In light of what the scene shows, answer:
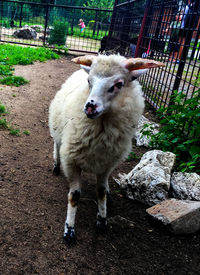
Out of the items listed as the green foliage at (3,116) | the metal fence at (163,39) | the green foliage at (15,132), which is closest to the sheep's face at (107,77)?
the metal fence at (163,39)

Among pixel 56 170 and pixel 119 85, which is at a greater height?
pixel 119 85

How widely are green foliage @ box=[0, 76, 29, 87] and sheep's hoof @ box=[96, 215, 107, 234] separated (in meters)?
3.99

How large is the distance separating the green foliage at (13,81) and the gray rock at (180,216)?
428 cm

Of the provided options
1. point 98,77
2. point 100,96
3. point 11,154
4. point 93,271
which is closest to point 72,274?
point 93,271

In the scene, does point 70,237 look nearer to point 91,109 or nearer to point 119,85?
point 91,109

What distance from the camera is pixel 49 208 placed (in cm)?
247

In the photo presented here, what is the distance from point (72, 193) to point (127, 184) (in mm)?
727

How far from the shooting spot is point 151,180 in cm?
257

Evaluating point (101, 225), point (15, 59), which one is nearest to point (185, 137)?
point (101, 225)

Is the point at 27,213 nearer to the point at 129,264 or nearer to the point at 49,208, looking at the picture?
the point at 49,208

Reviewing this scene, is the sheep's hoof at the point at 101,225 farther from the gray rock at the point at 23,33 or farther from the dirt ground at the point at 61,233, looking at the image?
the gray rock at the point at 23,33

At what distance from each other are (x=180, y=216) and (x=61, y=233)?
1019 mm

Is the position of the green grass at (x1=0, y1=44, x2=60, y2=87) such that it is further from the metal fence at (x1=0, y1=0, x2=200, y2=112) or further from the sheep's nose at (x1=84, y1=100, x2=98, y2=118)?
the sheep's nose at (x1=84, y1=100, x2=98, y2=118)

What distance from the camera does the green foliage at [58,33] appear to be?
36.2 ft
